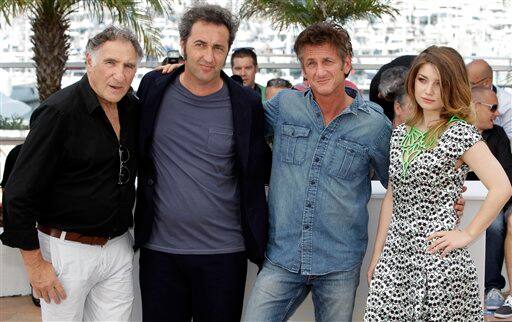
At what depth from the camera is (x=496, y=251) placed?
523 cm

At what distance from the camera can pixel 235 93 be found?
10.1ft

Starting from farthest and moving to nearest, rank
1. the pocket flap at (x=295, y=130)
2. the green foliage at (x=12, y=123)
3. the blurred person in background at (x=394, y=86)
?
A: the green foliage at (x=12, y=123)
the blurred person in background at (x=394, y=86)
the pocket flap at (x=295, y=130)

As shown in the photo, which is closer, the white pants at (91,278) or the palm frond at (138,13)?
the white pants at (91,278)

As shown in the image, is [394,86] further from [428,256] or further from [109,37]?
[109,37]

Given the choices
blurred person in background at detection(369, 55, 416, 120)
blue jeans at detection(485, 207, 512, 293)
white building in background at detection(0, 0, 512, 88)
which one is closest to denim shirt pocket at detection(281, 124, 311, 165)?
blurred person in background at detection(369, 55, 416, 120)

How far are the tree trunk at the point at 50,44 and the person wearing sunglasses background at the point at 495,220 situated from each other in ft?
18.8

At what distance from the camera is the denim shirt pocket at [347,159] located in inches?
115

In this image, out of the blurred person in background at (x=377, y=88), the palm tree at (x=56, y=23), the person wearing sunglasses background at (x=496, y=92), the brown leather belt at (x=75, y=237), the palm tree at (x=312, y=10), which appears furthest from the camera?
the palm tree at (x=312, y=10)

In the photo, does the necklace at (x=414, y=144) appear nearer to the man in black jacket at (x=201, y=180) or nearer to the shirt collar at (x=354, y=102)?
the shirt collar at (x=354, y=102)

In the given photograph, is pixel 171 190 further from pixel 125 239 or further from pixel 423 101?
pixel 423 101

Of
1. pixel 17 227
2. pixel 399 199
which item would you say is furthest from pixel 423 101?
pixel 17 227

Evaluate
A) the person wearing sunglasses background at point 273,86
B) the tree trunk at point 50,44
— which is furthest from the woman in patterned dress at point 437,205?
the tree trunk at point 50,44

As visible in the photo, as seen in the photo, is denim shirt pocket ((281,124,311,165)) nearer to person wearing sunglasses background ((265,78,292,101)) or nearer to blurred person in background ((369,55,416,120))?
blurred person in background ((369,55,416,120))

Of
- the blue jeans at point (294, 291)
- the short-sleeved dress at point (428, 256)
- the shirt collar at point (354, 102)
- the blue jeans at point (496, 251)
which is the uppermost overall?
the shirt collar at point (354, 102)
